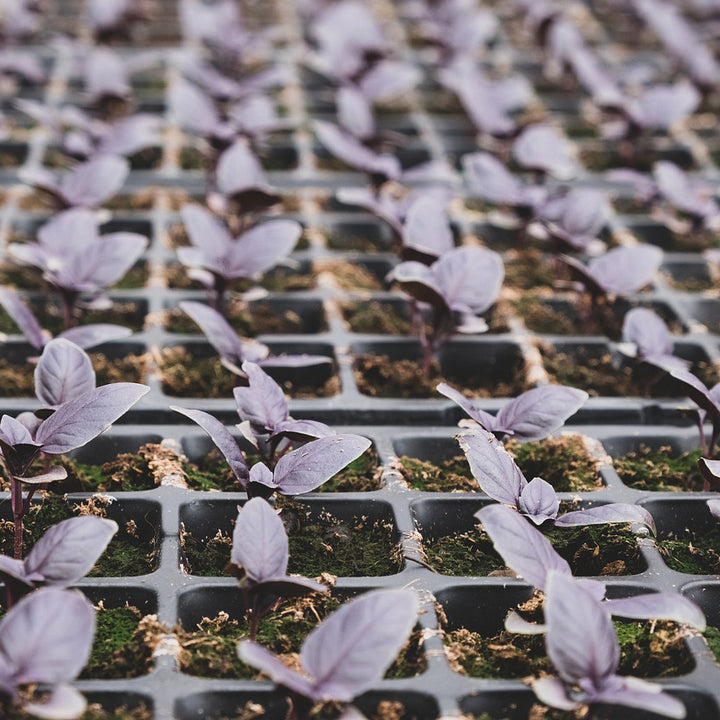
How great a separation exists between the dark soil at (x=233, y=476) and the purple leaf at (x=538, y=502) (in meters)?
0.25

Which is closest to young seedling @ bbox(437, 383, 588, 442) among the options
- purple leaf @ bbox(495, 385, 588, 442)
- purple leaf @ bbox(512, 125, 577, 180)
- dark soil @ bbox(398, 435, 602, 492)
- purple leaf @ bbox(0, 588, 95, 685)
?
purple leaf @ bbox(495, 385, 588, 442)

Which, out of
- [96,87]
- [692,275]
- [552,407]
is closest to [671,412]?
[552,407]

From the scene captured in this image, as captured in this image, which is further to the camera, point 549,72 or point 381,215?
point 549,72

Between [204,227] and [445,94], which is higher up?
[204,227]

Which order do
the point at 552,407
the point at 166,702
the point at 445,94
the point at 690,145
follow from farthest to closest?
the point at 445,94 → the point at 690,145 → the point at 552,407 → the point at 166,702

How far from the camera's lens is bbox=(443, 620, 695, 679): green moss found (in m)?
1.01

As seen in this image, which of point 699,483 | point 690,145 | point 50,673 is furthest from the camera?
point 690,145

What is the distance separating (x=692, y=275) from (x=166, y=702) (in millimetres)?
1359

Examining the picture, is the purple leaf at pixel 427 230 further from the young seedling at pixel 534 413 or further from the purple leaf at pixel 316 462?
the purple leaf at pixel 316 462

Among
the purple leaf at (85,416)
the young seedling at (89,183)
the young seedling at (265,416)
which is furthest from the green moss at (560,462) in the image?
the young seedling at (89,183)

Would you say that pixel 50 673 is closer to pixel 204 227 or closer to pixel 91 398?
pixel 91 398

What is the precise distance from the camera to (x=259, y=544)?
0.95 meters

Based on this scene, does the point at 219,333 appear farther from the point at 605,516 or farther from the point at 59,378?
the point at 605,516

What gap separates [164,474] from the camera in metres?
1.23
